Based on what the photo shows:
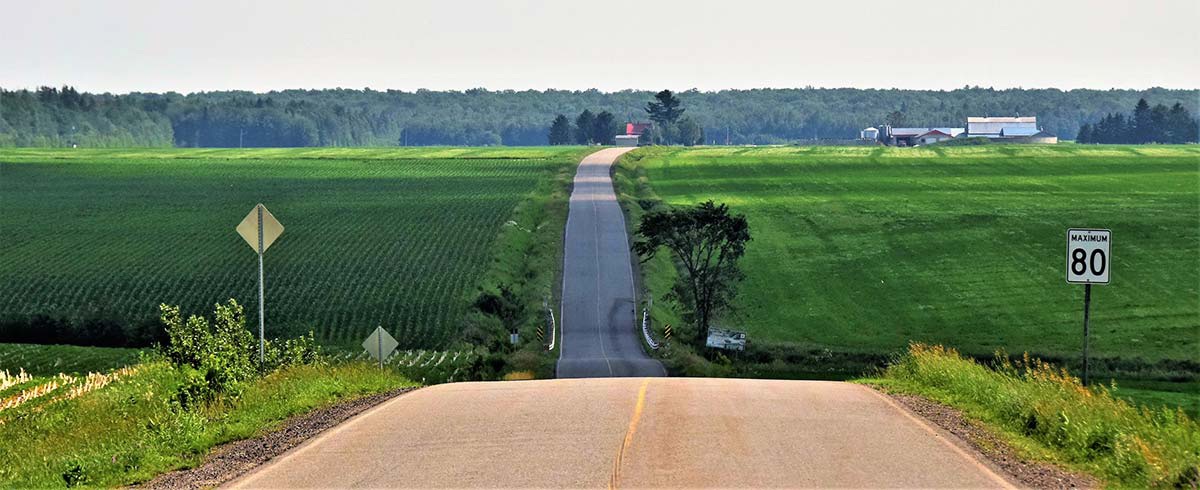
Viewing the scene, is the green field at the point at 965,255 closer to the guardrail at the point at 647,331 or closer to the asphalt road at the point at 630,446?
the guardrail at the point at 647,331

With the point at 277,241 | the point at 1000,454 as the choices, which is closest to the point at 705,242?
the point at 277,241

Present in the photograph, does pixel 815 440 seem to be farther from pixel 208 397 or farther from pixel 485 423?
pixel 208 397

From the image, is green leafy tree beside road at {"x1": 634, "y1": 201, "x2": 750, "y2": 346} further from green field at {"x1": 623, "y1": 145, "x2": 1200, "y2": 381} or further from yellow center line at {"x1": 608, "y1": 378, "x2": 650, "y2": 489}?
yellow center line at {"x1": 608, "y1": 378, "x2": 650, "y2": 489}

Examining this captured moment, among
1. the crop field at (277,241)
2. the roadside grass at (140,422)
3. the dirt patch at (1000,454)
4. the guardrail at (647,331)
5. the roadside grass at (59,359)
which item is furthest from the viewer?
the crop field at (277,241)

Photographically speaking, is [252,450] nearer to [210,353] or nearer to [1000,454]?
[210,353]

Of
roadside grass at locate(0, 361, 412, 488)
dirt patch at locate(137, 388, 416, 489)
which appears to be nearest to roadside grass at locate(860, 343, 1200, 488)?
dirt patch at locate(137, 388, 416, 489)

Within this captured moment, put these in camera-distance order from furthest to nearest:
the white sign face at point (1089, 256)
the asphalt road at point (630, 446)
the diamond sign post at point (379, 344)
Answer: the diamond sign post at point (379, 344) → the white sign face at point (1089, 256) → the asphalt road at point (630, 446)

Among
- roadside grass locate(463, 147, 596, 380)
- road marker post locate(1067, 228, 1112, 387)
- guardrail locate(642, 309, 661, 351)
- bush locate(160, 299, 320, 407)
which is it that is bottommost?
guardrail locate(642, 309, 661, 351)

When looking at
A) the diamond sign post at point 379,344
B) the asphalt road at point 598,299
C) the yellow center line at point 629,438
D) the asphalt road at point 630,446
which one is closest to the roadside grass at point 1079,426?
the asphalt road at point 630,446
